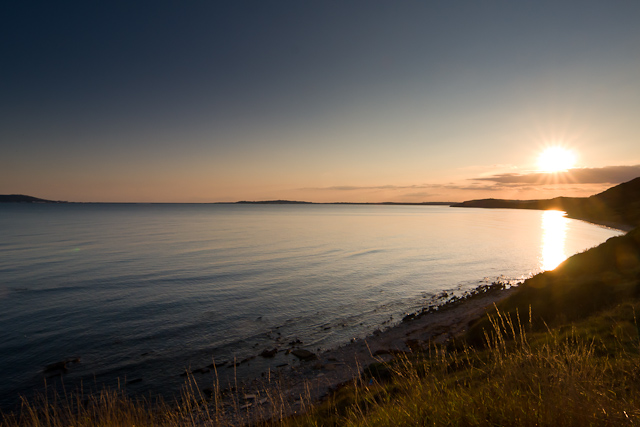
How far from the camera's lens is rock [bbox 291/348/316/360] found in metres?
17.5

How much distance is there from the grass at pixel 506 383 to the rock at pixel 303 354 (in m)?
3.17

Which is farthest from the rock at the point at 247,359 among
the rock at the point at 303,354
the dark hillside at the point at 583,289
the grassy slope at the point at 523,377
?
the dark hillside at the point at 583,289

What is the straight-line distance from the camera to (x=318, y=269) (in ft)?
129

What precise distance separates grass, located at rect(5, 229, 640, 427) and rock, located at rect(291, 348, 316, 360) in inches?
125

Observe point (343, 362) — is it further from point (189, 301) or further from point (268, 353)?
point (189, 301)

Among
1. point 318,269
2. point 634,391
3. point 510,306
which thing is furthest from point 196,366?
point 318,269

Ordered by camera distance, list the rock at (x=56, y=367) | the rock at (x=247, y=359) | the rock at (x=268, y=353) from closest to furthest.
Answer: the rock at (x=56, y=367) < the rock at (x=247, y=359) < the rock at (x=268, y=353)

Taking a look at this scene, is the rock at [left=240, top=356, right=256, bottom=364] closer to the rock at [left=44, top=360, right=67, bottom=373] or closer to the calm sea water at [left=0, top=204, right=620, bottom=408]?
the calm sea water at [left=0, top=204, right=620, bottom=408]

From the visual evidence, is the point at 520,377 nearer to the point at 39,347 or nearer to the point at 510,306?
the point at 510,306

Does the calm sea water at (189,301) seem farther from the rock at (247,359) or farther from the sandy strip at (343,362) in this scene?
the sandy strip at (343,362)

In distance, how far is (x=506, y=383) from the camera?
19.5 ft

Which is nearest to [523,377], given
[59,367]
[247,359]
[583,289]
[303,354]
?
[303,354]

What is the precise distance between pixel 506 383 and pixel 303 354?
13.6 meters

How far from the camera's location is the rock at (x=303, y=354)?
17547 millimetres
